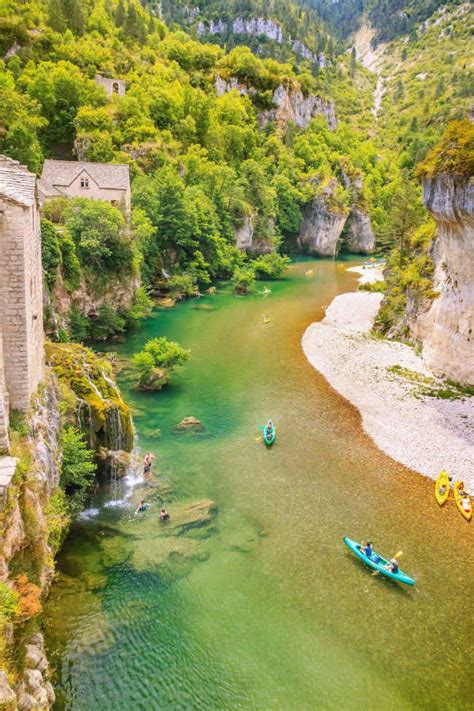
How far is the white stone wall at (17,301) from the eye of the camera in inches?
513

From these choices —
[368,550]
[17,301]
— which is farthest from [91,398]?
[368,550]

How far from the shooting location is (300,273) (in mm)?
69312

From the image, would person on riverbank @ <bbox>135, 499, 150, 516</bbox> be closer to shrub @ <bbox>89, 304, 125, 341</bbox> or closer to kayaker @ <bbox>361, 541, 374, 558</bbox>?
kayaker @ <bbox>361, 541, 374, 558</bbox>

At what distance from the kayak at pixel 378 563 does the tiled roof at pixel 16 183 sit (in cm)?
1456

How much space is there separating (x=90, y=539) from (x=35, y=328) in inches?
284

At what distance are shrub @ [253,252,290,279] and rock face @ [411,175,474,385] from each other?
3211 centimetres

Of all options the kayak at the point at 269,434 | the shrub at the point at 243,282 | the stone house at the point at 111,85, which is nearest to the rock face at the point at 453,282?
the kayak at the point at 269,434

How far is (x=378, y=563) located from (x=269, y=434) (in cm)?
907

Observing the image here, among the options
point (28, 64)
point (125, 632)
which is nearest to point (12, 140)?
point (28, 64)

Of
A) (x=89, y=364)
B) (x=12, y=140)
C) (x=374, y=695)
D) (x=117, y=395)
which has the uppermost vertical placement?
(x=12, y=140)

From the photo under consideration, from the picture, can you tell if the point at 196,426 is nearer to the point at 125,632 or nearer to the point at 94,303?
the point at 125,632

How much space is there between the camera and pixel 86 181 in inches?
1807

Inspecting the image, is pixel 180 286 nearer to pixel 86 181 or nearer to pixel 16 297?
pixel 86 181

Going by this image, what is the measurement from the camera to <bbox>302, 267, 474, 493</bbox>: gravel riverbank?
907 inches
